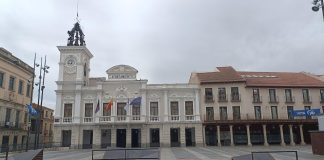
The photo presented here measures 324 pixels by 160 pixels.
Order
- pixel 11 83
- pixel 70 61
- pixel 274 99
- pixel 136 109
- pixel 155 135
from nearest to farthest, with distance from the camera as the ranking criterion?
1. pixel 11 83
2. pixel 136 109
3. pixel 155 135
4. pixel 274 99
5. pixel 70 61

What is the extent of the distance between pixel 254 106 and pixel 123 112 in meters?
18.5

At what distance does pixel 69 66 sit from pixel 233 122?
2469cm

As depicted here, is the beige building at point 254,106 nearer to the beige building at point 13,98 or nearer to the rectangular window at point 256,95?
the rectangular window at point 256,95

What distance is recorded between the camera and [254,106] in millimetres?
43844

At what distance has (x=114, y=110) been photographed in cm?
4256

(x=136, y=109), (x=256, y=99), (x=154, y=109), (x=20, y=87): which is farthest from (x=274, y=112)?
(x=20, y=87)

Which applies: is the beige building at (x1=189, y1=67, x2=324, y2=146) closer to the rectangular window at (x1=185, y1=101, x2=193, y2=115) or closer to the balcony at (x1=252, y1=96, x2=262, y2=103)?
the balcony at (x1=252, y1=96, x2=262, y2=103)

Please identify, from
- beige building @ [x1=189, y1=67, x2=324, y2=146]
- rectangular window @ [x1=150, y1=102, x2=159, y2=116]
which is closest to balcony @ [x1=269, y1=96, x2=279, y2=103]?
beige building @ [x1=189, y1=67, x2=324, y2=146]

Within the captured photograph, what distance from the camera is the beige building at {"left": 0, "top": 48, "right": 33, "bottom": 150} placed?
3734 centimetres

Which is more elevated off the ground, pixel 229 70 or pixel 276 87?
pixel 229 70

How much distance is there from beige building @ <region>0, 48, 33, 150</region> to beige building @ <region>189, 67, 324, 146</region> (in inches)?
975

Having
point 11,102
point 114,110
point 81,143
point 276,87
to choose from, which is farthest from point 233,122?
point 11,102

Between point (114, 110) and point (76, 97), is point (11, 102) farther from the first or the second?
point (114, 110)

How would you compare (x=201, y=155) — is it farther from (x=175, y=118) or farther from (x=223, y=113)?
(x=223, y=113)
